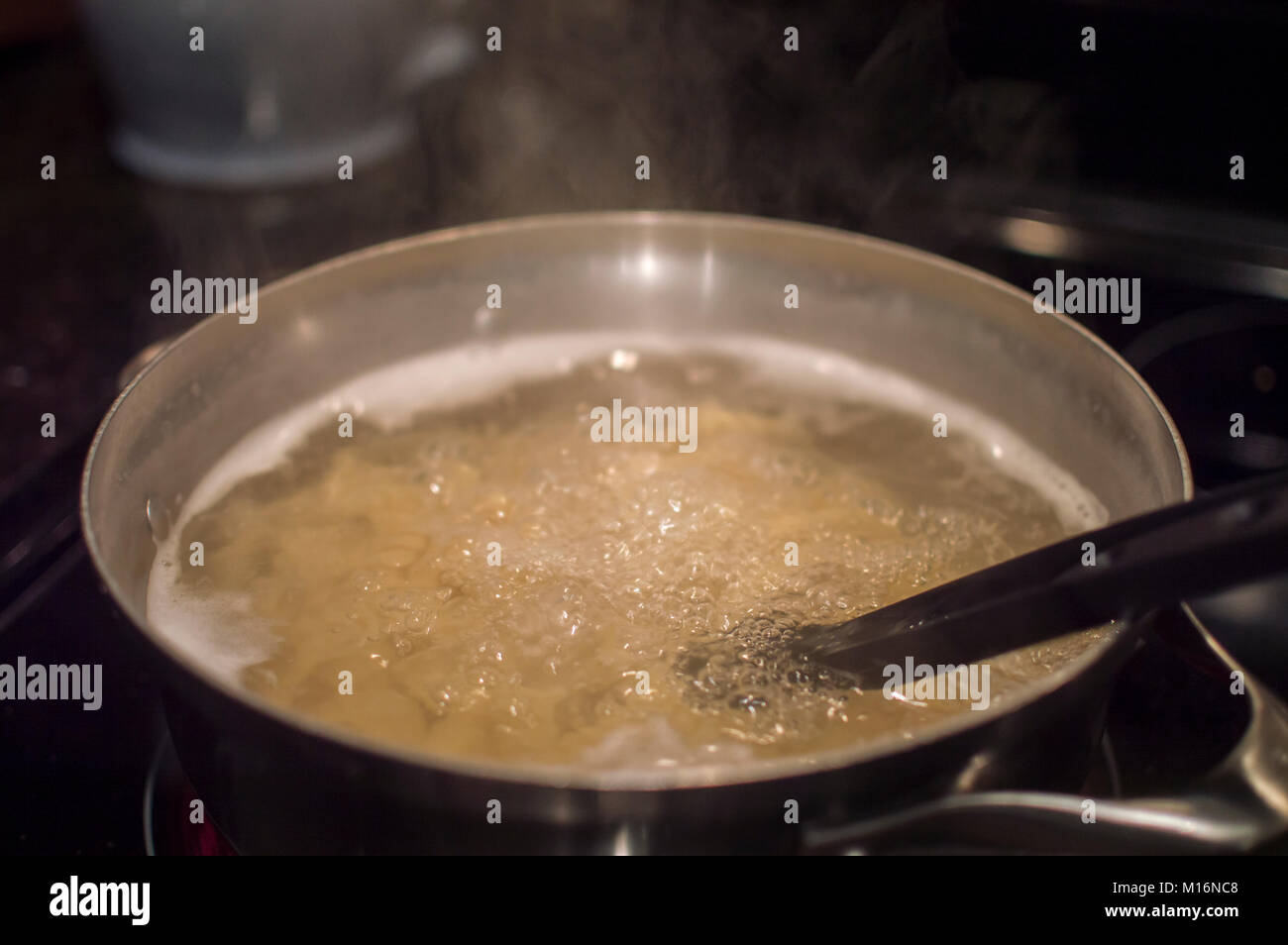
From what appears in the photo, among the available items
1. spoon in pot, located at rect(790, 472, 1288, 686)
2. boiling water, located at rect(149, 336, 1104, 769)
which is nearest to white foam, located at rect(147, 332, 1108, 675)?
boiling water, located at rect(149, 336, 1104, 769)

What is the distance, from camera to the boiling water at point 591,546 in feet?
1.63

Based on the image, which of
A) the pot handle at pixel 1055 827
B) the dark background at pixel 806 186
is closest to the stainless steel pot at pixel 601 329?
the pot handle at pixel 1055 827

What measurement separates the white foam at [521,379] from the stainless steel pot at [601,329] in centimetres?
1

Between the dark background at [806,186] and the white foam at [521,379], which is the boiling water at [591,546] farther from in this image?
the dark background at [806,186]

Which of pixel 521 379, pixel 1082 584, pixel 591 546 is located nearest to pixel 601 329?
pixel 521 379

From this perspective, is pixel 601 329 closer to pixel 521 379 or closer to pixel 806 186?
pixel 521 379

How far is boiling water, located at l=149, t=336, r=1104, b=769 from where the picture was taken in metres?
0.50

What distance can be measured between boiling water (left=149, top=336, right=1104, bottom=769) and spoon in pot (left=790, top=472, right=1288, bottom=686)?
0.12 ft

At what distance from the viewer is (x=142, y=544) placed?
59cm

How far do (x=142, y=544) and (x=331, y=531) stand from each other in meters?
0.11

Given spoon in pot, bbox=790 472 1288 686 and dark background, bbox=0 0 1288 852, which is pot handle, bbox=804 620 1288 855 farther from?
dark background, bbox=0 0 1288 852

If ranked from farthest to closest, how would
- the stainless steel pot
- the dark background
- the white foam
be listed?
the dark background < the white foam < the stainless steel pot

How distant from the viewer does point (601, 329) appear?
0.84 m
